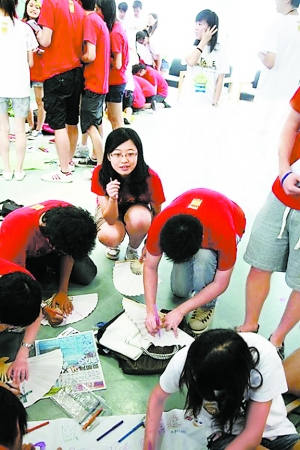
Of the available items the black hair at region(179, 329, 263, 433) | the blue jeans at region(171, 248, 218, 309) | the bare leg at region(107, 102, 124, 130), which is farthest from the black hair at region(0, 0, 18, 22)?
the black hair at region(179, 329, 263, 433)

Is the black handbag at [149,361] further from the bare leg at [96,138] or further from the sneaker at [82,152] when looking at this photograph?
the sneaker at [82,152]

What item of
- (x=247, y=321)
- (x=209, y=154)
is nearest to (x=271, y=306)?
(x=247, y=321)

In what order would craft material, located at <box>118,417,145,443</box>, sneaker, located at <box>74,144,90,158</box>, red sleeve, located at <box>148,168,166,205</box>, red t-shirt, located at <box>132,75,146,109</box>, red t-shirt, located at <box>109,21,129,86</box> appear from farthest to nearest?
red t-shirt, located at <box>132,75,146,109</box>, sneaker, located at <box>74,144,90,158</box>, red t-shirt, located at <box>109,21,129,86</box>, red sleeve, located at <box>148,168,166,205</box>, craft material, located at <box>118,417,145,443</box>

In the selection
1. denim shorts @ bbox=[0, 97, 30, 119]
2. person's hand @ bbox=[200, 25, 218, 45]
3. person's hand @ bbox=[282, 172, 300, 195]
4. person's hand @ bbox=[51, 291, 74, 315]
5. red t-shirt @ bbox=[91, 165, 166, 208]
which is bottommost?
person's hand @ bbox=[51, 291, 74, 315]

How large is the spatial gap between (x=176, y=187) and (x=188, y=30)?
5.06 metres

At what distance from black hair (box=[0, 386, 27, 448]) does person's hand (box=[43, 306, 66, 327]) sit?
0.85m

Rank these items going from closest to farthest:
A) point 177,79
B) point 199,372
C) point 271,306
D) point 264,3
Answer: point 199,372 → point 271,306 → point 264,3 → point 177,79

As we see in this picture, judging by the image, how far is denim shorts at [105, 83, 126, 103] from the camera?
3.43 m

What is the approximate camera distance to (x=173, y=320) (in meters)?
1.62

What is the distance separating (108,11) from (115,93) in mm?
637

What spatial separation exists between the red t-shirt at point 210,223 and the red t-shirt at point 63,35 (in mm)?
1737

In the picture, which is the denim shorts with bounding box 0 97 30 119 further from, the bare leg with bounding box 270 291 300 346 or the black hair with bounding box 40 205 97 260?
the bare leg with bounding box 270 291 300 346

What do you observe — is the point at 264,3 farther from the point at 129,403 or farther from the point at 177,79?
the point at 129,403

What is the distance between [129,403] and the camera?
4.78 feet
